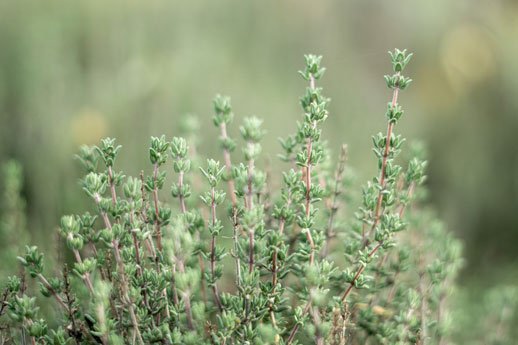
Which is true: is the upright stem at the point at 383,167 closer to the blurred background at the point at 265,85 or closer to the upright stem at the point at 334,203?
the upright stem at the point at 334,203

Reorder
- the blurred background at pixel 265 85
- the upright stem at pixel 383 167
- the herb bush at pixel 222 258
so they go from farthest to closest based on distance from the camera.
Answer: the blurred background at pixel 265 85
the upright stem at pixel 383 167
the herb bush at pixel 222 258

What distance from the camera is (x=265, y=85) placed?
352cm

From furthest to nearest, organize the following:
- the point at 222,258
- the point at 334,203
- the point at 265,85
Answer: the point at 265,85 → the point at 334,203 → the point at 222,258

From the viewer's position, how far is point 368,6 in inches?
171

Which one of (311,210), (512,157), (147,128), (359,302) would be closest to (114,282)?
(311,210)

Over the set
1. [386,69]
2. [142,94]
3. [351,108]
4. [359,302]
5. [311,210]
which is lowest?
[359,302]

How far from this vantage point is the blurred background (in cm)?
271

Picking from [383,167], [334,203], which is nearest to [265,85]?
[334,203]

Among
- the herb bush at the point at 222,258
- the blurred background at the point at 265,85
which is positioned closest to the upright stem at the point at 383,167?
the herb bush at the point at 222,258

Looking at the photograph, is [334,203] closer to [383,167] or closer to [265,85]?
[383,167]

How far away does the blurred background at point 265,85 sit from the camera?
2715mm

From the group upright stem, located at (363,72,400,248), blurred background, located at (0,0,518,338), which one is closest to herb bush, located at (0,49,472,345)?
upright stem, located at (363,72,400,248)

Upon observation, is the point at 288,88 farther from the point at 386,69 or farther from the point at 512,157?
the point at 512,157

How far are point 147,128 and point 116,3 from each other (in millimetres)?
1133
